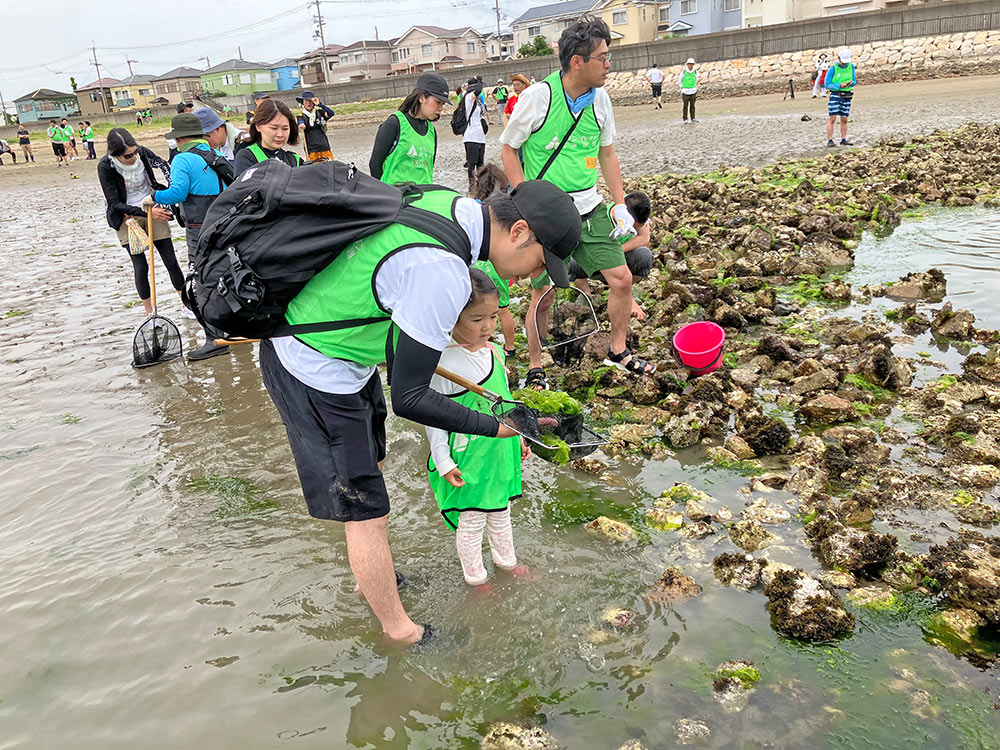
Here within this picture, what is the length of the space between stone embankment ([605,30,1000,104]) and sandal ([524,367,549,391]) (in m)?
28.6

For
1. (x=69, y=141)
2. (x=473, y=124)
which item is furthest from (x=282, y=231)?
(x=69, y=141)

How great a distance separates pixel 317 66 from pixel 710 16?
44428mm

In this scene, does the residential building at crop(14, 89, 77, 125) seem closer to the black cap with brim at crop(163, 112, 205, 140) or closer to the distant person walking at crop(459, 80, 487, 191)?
the distant person walking at crop(459, 80, 487, 191)

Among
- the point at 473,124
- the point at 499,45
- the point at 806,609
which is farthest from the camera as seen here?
the point at 499,45

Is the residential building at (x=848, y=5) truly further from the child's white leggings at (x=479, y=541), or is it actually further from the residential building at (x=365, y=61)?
the child's white leggings at (x=479, y=541)

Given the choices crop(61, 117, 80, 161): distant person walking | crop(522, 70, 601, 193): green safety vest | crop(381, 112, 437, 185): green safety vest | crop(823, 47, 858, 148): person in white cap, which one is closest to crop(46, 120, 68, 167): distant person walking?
crop(61, 117, 80, 161): distant person walking

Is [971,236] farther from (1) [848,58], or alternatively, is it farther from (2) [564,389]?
(1) [848,58]

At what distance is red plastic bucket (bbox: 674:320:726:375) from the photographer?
200 inches

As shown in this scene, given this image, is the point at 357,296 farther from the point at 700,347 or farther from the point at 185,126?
the point at 185,126

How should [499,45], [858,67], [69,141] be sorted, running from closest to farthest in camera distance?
1. [858,67]
2. [69,141]
3. [499,45]

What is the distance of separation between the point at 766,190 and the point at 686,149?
23.9 feet

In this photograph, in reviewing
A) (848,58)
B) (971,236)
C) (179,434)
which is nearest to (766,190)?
(971,236)

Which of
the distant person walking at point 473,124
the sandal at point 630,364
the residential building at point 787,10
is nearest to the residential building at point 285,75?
the residential building at point 787,10

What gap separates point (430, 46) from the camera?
83188 millimetres
